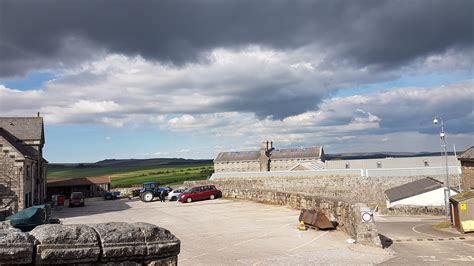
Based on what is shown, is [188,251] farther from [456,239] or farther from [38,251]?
[456,239]

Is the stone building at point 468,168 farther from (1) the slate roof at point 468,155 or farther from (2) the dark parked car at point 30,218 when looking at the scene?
(2) the dark parked car at point 30,218

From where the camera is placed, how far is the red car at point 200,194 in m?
34.1

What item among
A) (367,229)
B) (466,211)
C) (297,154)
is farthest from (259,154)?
(367,229)

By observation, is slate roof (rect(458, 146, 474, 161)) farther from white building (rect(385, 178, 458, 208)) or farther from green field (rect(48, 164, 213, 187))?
green field (rect(48, 164, 213, 187))

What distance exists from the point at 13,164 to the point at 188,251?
2418 cm

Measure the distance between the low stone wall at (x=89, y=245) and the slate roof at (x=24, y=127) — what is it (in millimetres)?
41284

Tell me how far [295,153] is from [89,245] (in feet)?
259

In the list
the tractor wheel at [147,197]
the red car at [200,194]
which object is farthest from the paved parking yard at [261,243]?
the tractor wheel at [147,197]

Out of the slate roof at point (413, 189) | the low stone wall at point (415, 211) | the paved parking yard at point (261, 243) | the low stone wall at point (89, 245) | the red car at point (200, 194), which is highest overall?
the low stone wall at point (89, 245)

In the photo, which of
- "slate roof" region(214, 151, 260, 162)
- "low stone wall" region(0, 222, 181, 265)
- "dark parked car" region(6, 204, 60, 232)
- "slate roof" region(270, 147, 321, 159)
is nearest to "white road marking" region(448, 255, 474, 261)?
"low stone wall" region(0, 222, 181, 265)

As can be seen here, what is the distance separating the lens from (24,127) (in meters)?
42.5

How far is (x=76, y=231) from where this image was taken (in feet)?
14.8

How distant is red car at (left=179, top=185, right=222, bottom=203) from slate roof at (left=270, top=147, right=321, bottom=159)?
151ft

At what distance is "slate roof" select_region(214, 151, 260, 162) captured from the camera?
82.9 m
